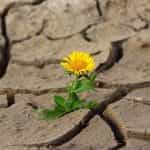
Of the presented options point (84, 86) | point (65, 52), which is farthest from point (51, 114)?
point (65, 52)

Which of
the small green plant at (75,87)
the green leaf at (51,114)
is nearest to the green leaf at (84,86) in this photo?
the small green plant at (75,87)

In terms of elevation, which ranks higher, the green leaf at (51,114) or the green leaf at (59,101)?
the green leaf at (59,101)

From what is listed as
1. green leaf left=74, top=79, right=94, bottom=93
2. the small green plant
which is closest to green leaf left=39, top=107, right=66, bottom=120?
the small green plant

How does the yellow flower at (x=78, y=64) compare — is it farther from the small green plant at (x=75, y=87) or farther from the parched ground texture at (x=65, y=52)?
the parched ground texture at (x=65, y=52)

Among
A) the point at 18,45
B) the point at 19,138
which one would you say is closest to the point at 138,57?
the point at 18,45

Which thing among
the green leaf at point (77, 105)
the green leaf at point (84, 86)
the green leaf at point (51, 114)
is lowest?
the green leaf at point (51, 114)

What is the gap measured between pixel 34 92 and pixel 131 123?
521mm

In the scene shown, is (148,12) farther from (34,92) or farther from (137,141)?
(137,141)

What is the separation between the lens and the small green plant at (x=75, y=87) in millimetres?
2330

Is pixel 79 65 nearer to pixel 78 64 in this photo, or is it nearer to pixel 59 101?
pixel 78 64

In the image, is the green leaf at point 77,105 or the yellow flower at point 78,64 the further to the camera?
the green leaf at point 77,105

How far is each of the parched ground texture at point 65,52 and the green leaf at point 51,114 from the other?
0.9 inches

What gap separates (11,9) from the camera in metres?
3.43

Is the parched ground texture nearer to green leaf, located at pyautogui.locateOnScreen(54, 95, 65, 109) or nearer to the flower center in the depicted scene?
green leaf, located at pyautogui.locateOnScreen(54, 95, 65, 109)
